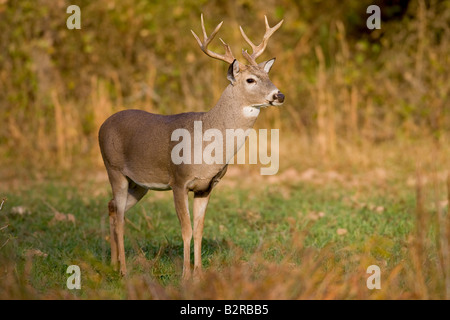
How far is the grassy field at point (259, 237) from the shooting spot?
405 centimetres

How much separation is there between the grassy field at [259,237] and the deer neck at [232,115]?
99 centimetres

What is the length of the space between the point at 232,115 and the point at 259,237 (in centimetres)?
178

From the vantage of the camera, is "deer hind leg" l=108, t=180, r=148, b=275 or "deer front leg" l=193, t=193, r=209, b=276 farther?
"deer hind leg" l=108, t=180, r=148, b=275

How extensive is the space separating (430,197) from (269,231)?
2.44 m

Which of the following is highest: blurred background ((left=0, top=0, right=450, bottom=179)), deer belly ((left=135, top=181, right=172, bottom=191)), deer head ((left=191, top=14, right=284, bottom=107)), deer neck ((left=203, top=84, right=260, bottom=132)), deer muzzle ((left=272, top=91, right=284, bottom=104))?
blurred background ((left=0, top=0, right=450, bottom=179))

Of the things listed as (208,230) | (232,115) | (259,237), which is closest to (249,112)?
(232,115)

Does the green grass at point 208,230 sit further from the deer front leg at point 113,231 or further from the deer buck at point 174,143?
the deer buck at point 174,143

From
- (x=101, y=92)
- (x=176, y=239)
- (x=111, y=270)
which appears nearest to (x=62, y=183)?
(x=101, y=92)

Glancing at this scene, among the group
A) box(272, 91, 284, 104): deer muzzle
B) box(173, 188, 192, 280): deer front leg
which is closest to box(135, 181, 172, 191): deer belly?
box(173, 188, 192, 280): deer front leg

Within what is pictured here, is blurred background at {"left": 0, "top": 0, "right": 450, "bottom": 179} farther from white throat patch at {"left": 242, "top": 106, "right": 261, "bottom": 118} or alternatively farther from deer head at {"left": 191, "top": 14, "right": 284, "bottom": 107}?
white throat patch at {"left": 242, "top": 106, "right": 261, "bottom": 118}

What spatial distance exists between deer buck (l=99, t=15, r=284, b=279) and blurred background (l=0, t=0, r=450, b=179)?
5.33 m

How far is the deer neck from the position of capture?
17.4ft

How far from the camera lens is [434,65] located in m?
11.7
